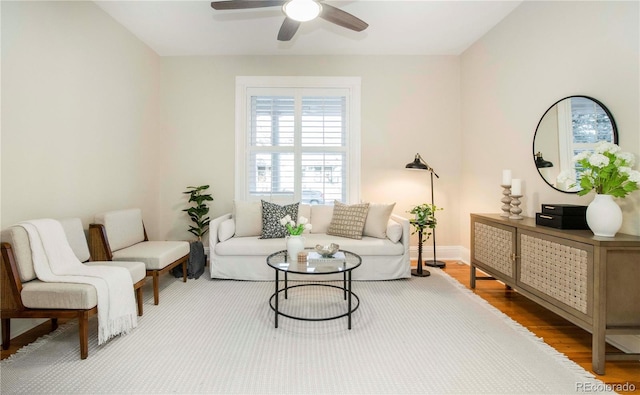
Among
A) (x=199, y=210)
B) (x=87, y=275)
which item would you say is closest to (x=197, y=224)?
(x=199, y=210)

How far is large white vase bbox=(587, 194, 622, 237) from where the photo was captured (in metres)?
1.86

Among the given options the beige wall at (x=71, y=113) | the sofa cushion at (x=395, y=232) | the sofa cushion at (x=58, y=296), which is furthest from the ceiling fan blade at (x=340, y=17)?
the sofa cushion at (x=58, y=296)

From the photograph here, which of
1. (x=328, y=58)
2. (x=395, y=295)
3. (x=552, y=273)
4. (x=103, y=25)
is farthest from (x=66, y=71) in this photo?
(x=552, y=273)

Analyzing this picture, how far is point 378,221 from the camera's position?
11.6 feet

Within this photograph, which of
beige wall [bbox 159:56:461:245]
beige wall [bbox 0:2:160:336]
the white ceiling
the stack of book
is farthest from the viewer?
beige wall [bbox 159:56:461:245]

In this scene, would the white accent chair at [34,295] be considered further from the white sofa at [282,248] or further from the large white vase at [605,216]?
the large white vase at [605,216]

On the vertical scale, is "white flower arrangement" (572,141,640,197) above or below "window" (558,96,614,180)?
below

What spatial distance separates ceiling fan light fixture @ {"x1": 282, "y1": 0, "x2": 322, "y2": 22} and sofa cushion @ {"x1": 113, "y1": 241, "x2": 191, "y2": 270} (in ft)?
7.66

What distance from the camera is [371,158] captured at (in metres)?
4.26

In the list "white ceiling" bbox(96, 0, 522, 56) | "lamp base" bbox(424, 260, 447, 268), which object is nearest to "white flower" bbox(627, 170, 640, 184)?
→ "white ceiling" bbox(96, 0, 522, 56)

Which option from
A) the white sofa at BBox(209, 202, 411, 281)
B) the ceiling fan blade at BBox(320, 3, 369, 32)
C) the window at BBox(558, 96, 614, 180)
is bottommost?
the white sofa at BBox(209, 202, 411, 281)

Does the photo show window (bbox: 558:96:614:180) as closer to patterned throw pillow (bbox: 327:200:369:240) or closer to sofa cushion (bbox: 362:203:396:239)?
sofa cushion (bbox: 362:203:396:239)

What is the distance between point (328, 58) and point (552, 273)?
3.61m

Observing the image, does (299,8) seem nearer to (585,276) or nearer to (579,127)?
(579,127)
